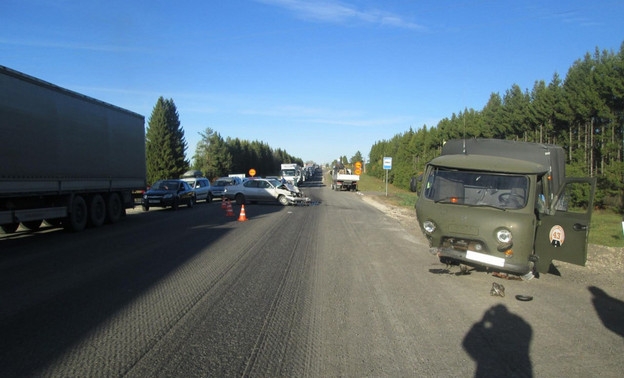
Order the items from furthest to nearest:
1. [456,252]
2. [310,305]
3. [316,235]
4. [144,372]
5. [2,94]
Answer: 1. [316,235]
2. [2,94]
3. [456,252]
4. [310,305]
5. [144,372]

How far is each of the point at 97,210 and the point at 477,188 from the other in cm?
1340

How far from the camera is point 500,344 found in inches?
199

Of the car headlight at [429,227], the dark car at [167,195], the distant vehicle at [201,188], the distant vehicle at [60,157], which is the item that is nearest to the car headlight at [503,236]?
the car headlight at [429,227]

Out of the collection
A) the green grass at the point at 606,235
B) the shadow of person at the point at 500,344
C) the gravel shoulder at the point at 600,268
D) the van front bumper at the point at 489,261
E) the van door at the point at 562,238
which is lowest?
the green grass at the point at 606,235

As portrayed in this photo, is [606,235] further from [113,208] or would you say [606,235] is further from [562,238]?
[113,208]

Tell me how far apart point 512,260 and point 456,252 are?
911 mm

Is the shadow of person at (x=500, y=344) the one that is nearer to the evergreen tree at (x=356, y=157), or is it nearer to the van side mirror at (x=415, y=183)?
the van side mirror at (x=415, y=183)

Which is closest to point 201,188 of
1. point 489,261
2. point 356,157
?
point 489,261

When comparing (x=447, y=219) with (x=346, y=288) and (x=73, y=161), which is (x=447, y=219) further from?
(x=73, y=161)

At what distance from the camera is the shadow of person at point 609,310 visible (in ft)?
19.2

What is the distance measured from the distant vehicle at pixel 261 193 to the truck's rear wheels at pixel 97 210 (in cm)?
1242

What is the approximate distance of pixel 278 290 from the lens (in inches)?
284

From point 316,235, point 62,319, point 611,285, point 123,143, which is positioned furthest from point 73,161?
point 611,285

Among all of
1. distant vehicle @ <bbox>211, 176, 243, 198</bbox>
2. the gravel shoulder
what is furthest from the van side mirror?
distant vehicle @ <bbox>211, 176, 243, 198</bbox>
